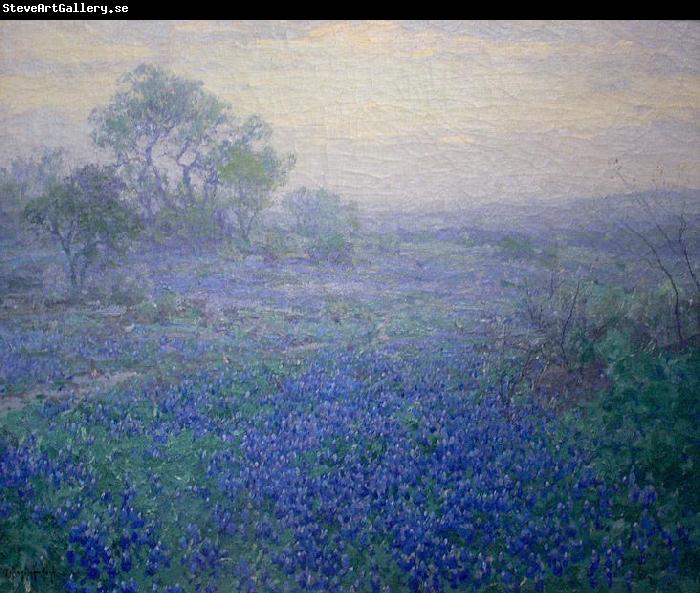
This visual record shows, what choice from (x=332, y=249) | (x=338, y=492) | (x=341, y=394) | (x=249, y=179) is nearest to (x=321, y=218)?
(x=332, y=249)

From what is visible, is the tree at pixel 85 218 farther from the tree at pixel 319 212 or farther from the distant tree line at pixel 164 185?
the tree at pixel 319 212

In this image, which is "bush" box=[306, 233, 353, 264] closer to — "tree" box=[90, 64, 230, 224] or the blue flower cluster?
the blue flower cluster

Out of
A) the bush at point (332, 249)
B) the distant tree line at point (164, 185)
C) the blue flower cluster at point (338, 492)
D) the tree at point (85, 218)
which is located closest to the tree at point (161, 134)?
the distant tree line at point (164, 185)

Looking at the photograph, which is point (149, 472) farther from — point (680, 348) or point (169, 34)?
point (680, 348)

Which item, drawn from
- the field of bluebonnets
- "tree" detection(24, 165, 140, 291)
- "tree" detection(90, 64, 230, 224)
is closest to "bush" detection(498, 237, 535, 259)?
the field of bluebonnets

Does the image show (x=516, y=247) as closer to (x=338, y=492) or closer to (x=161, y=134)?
(x=338, y=492)

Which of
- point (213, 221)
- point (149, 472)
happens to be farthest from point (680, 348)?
point (149, 472)
